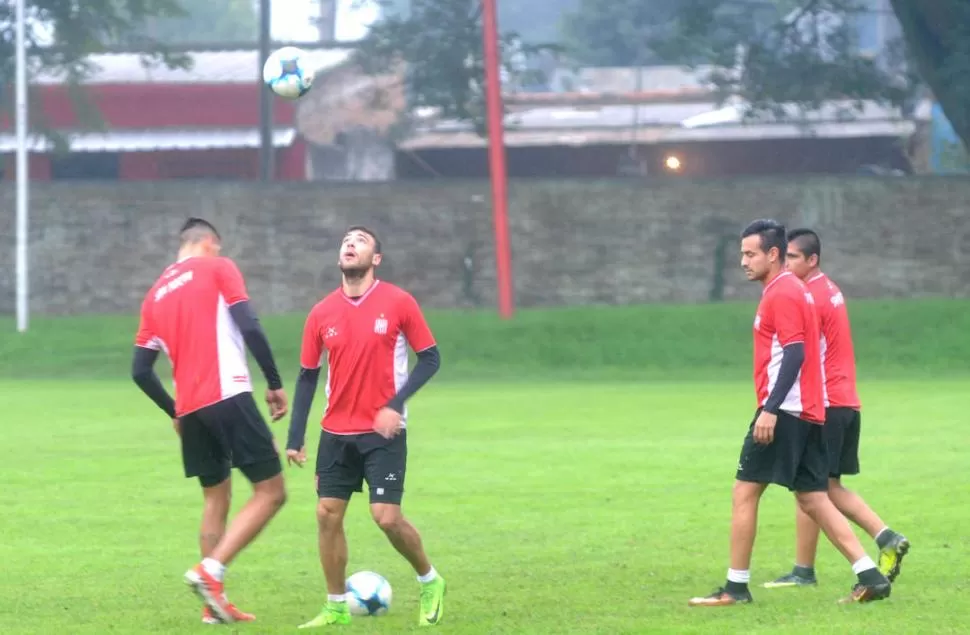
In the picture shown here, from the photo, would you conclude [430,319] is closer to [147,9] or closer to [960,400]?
[147,9]

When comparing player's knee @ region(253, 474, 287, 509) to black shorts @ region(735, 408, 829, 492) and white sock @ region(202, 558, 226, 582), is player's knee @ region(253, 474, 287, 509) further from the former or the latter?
black shorts @ region(735, 408, 829, 492)

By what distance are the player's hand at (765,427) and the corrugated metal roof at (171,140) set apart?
37.0 meters

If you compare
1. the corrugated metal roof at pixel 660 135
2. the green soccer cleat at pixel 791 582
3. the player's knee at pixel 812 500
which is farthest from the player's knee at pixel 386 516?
the corrugated metal roof at pixel 660 135

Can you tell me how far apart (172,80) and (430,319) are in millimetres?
16437

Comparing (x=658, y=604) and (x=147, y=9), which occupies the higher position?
(x=147, y=9)

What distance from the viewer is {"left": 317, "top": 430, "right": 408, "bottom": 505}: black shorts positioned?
832 cm

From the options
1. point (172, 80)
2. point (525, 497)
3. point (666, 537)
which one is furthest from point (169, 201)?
point (666, 537)

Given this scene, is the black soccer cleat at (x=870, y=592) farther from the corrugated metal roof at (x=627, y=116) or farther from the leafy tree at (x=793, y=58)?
the corrugated metal roof at (x=627, y=116)

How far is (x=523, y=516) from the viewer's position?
12086 millimetres

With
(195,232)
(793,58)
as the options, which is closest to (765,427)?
(195,232)

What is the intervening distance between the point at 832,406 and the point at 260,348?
3.15m

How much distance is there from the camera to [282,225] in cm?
3544

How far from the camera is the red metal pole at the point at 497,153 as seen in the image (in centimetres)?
3130

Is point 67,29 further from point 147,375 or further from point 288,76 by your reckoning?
point 147,375
